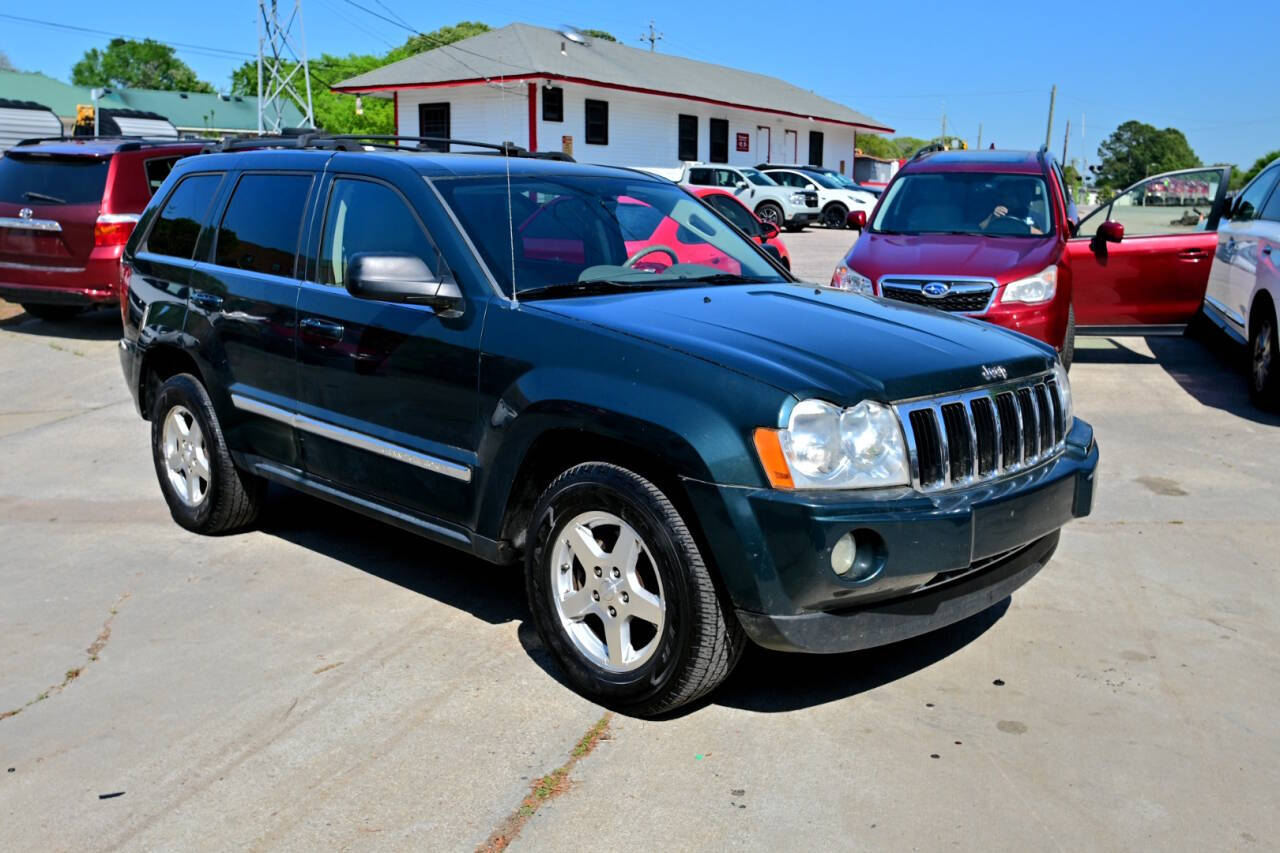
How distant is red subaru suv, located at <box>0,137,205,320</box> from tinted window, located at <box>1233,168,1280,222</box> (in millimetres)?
9735

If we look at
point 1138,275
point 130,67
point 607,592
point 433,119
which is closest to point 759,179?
point 433,119

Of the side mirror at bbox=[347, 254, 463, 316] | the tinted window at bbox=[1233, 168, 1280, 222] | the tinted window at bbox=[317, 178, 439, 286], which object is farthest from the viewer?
the tinted window at bbox=[1233, 168, 1280, 222]

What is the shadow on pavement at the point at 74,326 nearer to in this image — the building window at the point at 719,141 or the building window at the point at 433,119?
the building window at the point at 433,119

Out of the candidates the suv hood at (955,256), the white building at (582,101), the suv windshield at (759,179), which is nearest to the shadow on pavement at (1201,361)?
the suv hood at (955,256)

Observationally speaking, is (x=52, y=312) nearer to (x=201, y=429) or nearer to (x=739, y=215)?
(x=739, y=215)

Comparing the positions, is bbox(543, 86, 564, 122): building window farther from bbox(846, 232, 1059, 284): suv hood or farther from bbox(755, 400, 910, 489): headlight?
bbox(755, 400, 910, 489): headlight

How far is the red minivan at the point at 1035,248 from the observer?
28.3 ft

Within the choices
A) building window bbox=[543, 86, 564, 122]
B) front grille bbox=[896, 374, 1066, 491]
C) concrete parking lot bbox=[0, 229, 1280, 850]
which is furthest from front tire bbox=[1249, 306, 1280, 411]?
building window bbox=[543, 86, 564, 122]

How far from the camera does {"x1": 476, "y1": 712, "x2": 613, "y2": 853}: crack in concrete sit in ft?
10.5

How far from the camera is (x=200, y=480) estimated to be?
586cm

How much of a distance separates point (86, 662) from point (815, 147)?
46.6 meters

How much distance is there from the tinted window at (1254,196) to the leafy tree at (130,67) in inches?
4532

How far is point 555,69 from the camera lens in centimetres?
3325

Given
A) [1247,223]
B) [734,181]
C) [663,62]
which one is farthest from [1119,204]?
[663,62]
